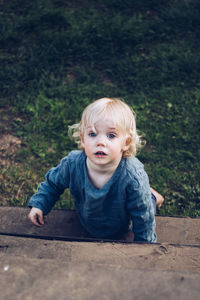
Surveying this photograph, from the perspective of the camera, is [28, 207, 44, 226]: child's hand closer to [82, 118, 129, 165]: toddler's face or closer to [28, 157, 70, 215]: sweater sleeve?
[28, 157, 70, 215]: sweater sleeve

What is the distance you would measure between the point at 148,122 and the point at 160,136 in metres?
0.24

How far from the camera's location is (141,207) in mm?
1991

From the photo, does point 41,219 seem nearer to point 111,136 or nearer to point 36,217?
point 36,217

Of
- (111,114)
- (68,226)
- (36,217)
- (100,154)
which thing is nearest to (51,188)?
(36,217)


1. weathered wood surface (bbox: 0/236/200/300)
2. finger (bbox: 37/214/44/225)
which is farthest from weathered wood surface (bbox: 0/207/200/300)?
finger (bbox: 37/214/44/225)

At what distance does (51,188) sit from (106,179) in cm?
42

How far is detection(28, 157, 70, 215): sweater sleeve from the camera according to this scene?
2.15 meters

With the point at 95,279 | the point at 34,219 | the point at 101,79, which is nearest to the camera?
the point at 95,279

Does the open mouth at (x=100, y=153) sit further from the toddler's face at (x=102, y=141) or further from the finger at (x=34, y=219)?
the finger at (x=34, y=219)

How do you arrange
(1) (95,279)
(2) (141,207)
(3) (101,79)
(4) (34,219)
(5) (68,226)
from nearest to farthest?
(1) (95,279) → (2) (141,207) → (4) (34,219) → (5) (68,226) → (3) (101,79)

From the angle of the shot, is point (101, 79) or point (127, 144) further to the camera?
point (101, 79)

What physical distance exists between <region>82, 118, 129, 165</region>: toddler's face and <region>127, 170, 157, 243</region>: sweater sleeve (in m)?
0.21

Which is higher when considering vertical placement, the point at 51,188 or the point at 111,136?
the point at 111,136

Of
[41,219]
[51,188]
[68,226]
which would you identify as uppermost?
[51,188]
